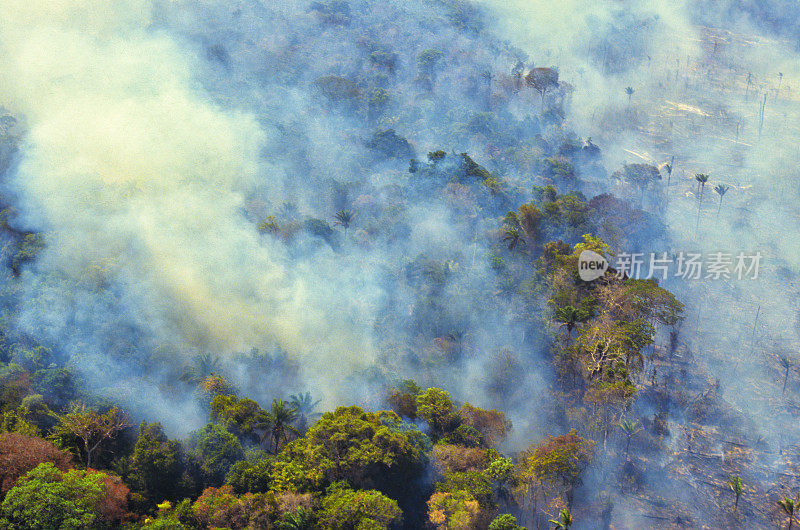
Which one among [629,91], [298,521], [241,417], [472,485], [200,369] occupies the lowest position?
[298,521]

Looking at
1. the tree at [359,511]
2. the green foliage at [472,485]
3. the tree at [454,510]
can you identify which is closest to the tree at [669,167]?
the green foliage at [472,485]

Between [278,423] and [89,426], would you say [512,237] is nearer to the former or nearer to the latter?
[278,423]

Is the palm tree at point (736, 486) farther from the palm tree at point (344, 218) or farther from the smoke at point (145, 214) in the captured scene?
the palm tree at point (344, 218)

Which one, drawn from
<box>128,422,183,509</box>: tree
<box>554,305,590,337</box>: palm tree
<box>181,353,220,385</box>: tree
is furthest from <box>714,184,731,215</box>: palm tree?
<box>128,422,183,509</box>: tree

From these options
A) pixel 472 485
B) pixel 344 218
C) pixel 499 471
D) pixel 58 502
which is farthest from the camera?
pixel 344 218

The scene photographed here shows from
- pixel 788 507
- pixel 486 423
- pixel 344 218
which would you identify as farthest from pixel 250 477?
pixel 788 507

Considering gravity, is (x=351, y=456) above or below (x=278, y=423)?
below

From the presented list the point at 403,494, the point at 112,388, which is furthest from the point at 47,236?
the point at 403,494
